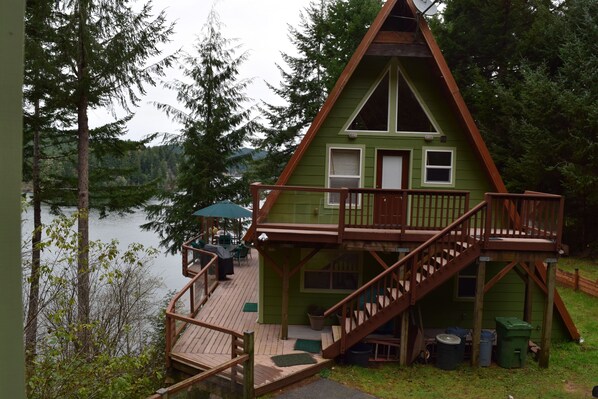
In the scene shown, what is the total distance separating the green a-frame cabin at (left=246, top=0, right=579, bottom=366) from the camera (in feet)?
32.0

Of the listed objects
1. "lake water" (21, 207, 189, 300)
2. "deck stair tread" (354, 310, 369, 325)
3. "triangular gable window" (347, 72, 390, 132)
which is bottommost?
"lake water" (21, 207, 189, 300)

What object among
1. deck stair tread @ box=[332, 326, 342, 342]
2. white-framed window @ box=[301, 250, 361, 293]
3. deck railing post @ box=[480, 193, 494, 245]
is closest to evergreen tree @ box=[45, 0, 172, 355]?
white-framed window @ box=[301, 250, 361, 293]

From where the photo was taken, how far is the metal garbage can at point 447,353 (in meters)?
9.12

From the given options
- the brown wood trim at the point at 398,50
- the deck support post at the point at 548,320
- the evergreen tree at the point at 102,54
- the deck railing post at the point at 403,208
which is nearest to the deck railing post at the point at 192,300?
the evergreen tree at the point at 102,54

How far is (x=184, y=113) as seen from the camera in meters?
22.6

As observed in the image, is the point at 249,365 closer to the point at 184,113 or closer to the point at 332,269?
the point at 332,269

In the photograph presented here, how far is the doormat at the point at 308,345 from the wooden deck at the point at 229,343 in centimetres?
17

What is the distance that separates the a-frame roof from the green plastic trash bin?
3.33 meters

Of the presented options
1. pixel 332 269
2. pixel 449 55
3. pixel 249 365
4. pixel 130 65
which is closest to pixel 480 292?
pixel 332 269

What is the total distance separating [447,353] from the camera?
9125 millimetres

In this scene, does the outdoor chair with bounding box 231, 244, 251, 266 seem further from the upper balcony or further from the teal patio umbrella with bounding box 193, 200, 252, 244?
the upper balcony

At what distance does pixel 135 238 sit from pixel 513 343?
1126 inches

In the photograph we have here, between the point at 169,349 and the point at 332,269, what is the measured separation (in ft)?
14.8

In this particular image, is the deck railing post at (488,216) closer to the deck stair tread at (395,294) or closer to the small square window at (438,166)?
the deck stair tread at (395,294)
